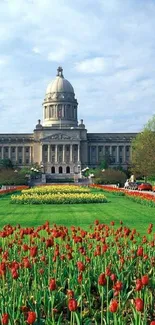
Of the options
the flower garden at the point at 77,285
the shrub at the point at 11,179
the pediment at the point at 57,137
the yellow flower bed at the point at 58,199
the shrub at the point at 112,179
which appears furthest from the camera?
the pediment at the point at 57,137

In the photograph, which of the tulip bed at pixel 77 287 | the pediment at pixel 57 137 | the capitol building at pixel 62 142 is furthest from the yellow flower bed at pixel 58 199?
the pediment at pixel 57 137

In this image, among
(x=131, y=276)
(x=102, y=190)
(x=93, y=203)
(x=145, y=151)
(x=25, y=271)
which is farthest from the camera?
(x=145, y=151)

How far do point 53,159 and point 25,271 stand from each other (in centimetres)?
12081

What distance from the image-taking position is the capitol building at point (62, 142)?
126650mm

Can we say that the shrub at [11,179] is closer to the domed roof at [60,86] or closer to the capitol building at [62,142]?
the capitol building at [62,142]

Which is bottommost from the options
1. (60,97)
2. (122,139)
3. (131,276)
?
(131,276)

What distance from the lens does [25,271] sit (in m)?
6.97

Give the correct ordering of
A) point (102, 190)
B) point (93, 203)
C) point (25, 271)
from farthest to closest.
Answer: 1. point (102, 190)
2. point (93, 203)
3. point (25, 271)

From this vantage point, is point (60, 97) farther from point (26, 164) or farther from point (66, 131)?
point (26, 164)

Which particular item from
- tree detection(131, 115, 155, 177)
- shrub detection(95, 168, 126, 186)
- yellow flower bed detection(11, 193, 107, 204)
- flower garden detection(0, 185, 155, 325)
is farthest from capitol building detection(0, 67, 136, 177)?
flower garden detection(0, 185, 155, 325)

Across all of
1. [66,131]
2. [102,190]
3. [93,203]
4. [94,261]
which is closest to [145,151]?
[102,190]

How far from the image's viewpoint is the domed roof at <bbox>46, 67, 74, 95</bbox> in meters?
136

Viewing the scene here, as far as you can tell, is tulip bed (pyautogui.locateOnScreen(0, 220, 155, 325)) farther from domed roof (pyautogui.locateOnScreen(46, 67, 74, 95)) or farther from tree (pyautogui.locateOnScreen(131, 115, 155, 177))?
domed roof (pyautogui.locateOnScreen(46, 67, 74, 95))

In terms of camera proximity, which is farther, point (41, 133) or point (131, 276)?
point (41, 133)
